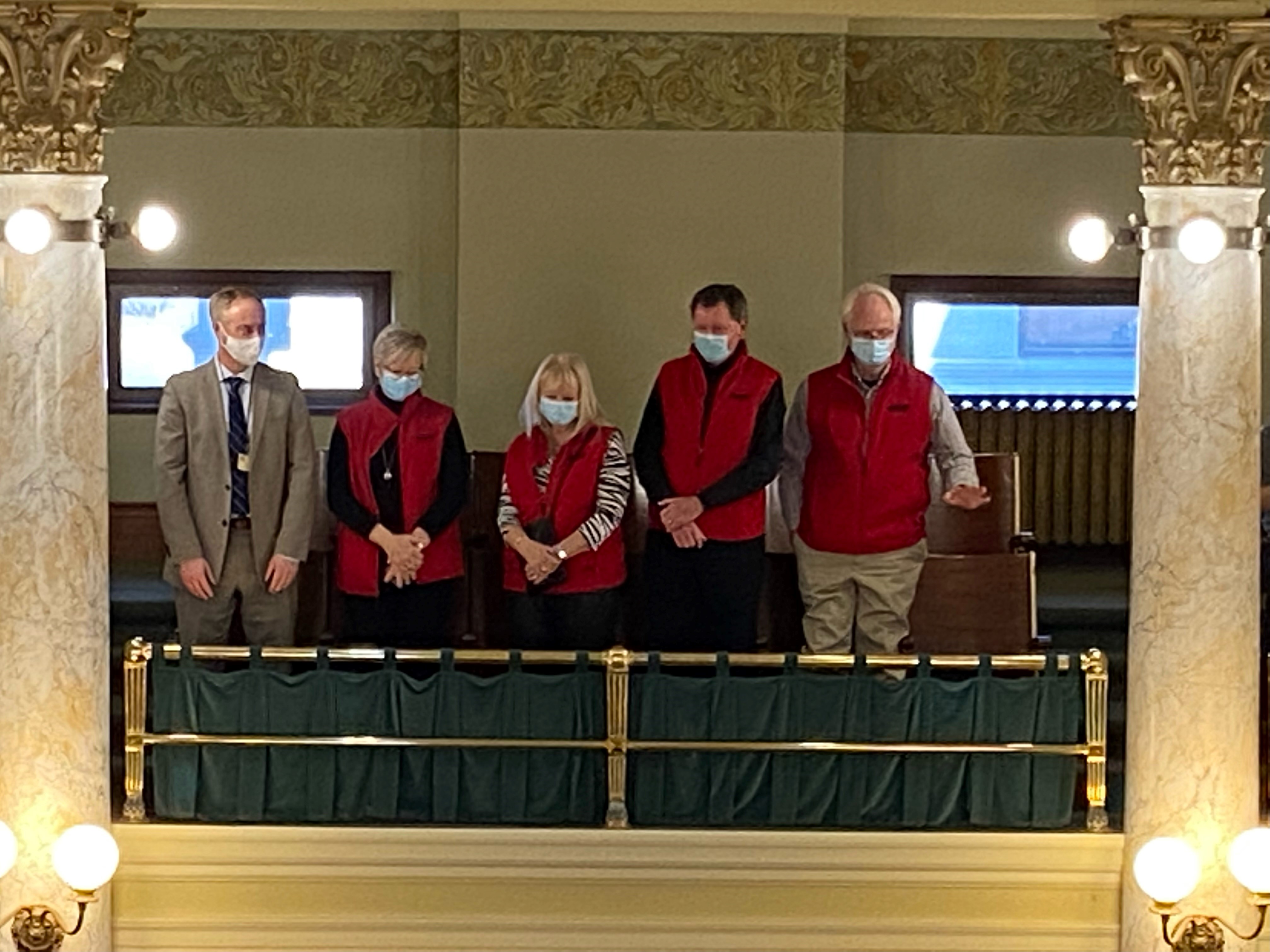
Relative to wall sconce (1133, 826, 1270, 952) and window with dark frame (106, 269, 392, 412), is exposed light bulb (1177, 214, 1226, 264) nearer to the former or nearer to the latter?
wall sconce (1133, 826, 1270, 952)

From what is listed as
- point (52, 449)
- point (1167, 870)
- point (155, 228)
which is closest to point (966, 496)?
point (1167, 870)

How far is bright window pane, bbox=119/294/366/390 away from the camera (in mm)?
14141

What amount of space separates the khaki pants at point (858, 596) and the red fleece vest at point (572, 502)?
0.75 metres

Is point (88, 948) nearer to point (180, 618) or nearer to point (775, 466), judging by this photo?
point (180, 618)

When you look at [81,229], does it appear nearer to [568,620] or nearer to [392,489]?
[392,489]

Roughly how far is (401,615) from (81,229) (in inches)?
76.3

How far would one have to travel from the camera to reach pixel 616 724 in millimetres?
9672

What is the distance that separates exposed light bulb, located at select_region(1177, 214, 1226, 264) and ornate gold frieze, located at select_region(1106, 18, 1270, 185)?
227 millimetres

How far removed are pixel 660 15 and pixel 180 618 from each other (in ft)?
15.6

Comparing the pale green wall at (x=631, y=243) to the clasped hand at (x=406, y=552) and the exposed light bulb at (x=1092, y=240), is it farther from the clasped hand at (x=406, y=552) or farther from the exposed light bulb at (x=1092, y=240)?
the exposed light bulb at (x=1092, y=240)

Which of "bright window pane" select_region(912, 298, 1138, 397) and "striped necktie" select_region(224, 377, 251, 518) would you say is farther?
"bright window pane" select_region(912, 298, 1138, 397)

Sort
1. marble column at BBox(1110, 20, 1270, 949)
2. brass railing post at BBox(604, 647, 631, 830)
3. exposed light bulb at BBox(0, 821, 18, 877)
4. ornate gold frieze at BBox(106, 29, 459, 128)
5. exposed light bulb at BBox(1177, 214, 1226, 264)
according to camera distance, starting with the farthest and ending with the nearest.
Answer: ornate gold frieze at BBox(106, 29, 459, 128)
brass railing post at BBox(604, 647, 631, 830)
marble column at BBox(1110, 20, 1270, 949)
exposed light bulb at BBox(1177, 214, 1226, 264)
exposed light bulb at BBox(0, 821, 18, 877)

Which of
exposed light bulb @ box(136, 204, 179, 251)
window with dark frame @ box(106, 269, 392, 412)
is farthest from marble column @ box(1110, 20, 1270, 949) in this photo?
window with dark frame @ box(106, 269, 392, 412)

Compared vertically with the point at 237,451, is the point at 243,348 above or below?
above
